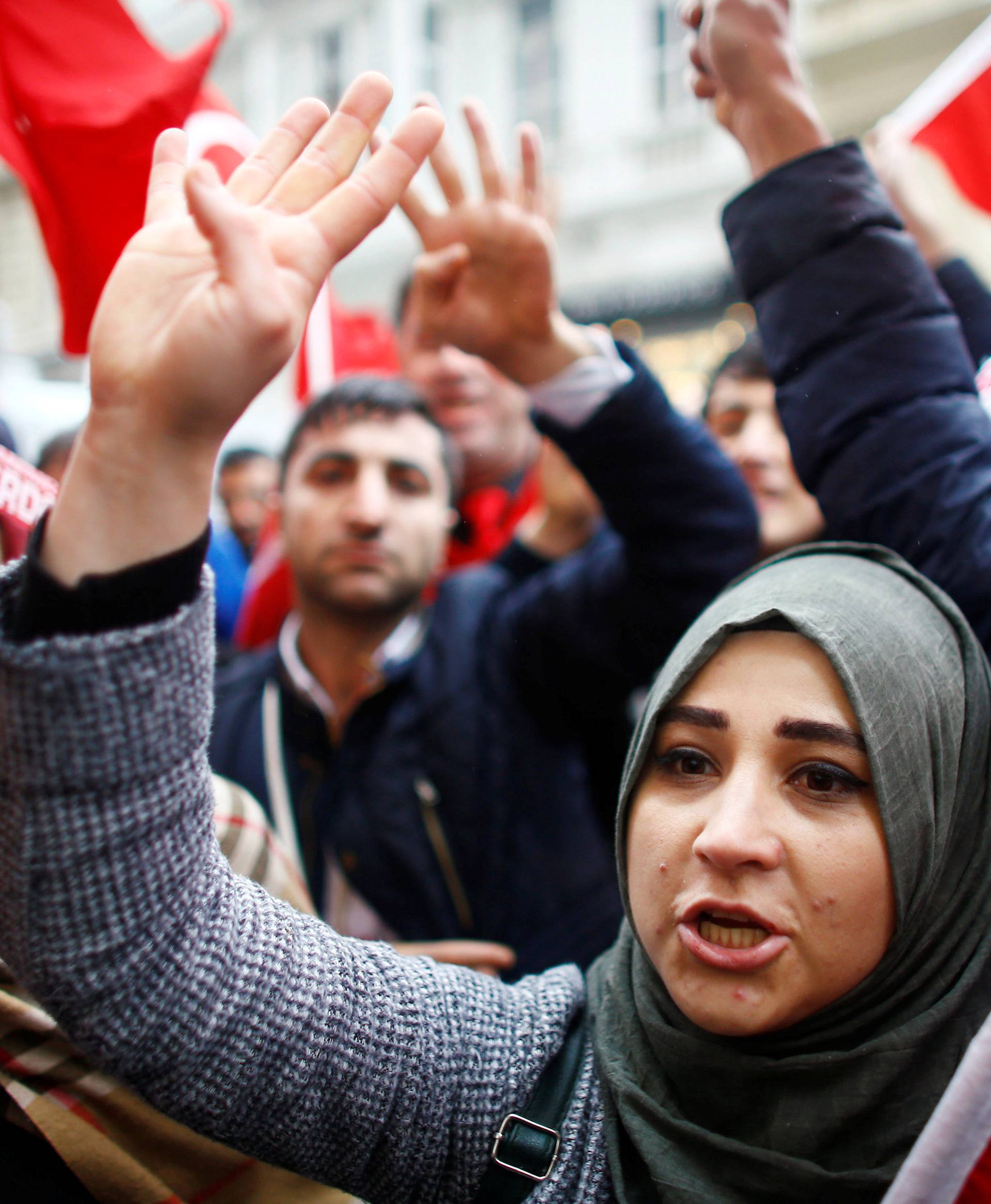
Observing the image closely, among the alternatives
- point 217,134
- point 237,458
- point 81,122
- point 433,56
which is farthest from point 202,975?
point 433,56

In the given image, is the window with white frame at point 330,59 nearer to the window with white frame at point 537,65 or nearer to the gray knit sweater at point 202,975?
the window with white frame at point 537,65

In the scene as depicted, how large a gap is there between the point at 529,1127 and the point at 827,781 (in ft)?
1.60

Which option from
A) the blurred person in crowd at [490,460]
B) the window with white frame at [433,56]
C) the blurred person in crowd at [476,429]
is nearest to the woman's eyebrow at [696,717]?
the blurred person in crowd at [490,460]

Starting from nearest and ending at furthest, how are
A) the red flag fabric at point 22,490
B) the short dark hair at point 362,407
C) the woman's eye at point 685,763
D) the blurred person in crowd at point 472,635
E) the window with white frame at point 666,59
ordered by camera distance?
the woman's eye at point 685,763, the red flag fabric at point 22,490, the blurred person in crowd at point 472,635, the short dark hair at point 362,407, the window with white frame at point 666,59

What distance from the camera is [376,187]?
94 cm

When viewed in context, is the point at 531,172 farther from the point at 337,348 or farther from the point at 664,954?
the point at 337,348

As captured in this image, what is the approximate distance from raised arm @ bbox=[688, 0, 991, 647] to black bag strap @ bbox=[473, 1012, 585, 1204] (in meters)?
0.87

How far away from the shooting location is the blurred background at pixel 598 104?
702 cm

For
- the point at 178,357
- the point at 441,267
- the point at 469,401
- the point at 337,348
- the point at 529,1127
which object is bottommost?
the point at 529,1127

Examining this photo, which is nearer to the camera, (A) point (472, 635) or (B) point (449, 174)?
(B) point (449, 174)

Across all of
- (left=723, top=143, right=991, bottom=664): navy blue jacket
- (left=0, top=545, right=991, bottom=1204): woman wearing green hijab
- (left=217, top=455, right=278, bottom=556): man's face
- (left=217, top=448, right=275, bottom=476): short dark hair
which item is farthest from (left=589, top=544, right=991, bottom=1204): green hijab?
(left=217, top=448, right=275, bottom=476): short dark hair

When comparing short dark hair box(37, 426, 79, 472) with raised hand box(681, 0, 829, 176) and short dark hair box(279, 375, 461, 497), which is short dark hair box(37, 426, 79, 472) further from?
raised hand box(681, 0, 829, 176)

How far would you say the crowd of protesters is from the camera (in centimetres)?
82

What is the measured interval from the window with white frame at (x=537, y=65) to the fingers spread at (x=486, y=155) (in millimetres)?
8721
